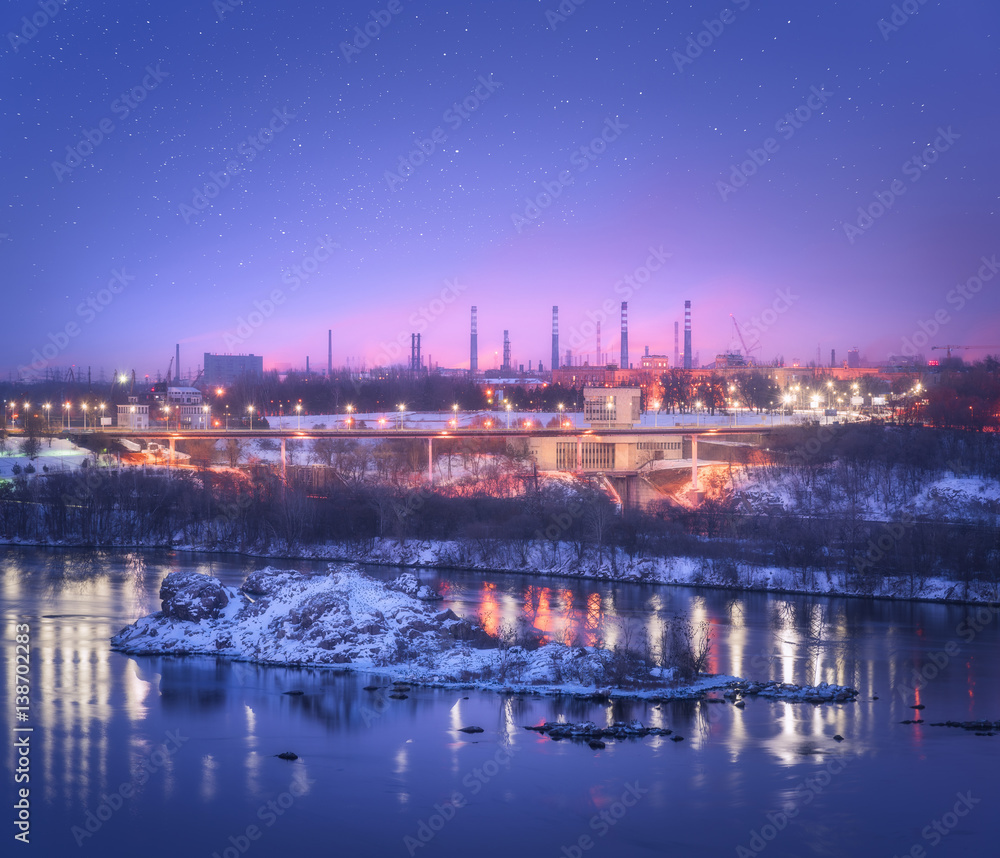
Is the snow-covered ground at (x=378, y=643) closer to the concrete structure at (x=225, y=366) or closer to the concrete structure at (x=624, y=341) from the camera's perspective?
the concrete structure at (x=624, y=341)

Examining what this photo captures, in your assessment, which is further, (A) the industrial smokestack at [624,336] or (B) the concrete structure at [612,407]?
(A) the industrial smokestack at [624,336]

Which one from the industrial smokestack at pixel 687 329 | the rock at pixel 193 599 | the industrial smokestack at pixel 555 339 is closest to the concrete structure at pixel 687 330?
the industrial smokestack at pixel 687 329

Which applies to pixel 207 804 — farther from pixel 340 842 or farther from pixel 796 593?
pixel 796 593

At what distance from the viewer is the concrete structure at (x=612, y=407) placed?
22.5m

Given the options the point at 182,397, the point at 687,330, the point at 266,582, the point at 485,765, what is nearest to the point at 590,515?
the point at 266,582

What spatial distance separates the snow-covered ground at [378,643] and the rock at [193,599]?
0.01 meters

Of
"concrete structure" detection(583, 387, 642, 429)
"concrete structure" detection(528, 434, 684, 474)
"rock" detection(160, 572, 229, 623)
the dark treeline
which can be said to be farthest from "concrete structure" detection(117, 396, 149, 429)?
"rock" detection(160, 572, 229, 623)

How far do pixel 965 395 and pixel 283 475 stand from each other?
16.6 m

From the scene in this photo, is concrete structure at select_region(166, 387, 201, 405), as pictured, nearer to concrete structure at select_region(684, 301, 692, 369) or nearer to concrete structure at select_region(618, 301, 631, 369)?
concrete structure at select_region(618, 301, 631, 369)

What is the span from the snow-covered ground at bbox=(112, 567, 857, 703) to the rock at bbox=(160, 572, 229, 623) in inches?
0.5

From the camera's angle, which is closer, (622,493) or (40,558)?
(40,558)

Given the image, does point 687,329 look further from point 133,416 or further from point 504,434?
point 133,416

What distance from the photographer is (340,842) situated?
6.07 metres

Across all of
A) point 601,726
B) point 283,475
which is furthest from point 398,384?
point 601,726
